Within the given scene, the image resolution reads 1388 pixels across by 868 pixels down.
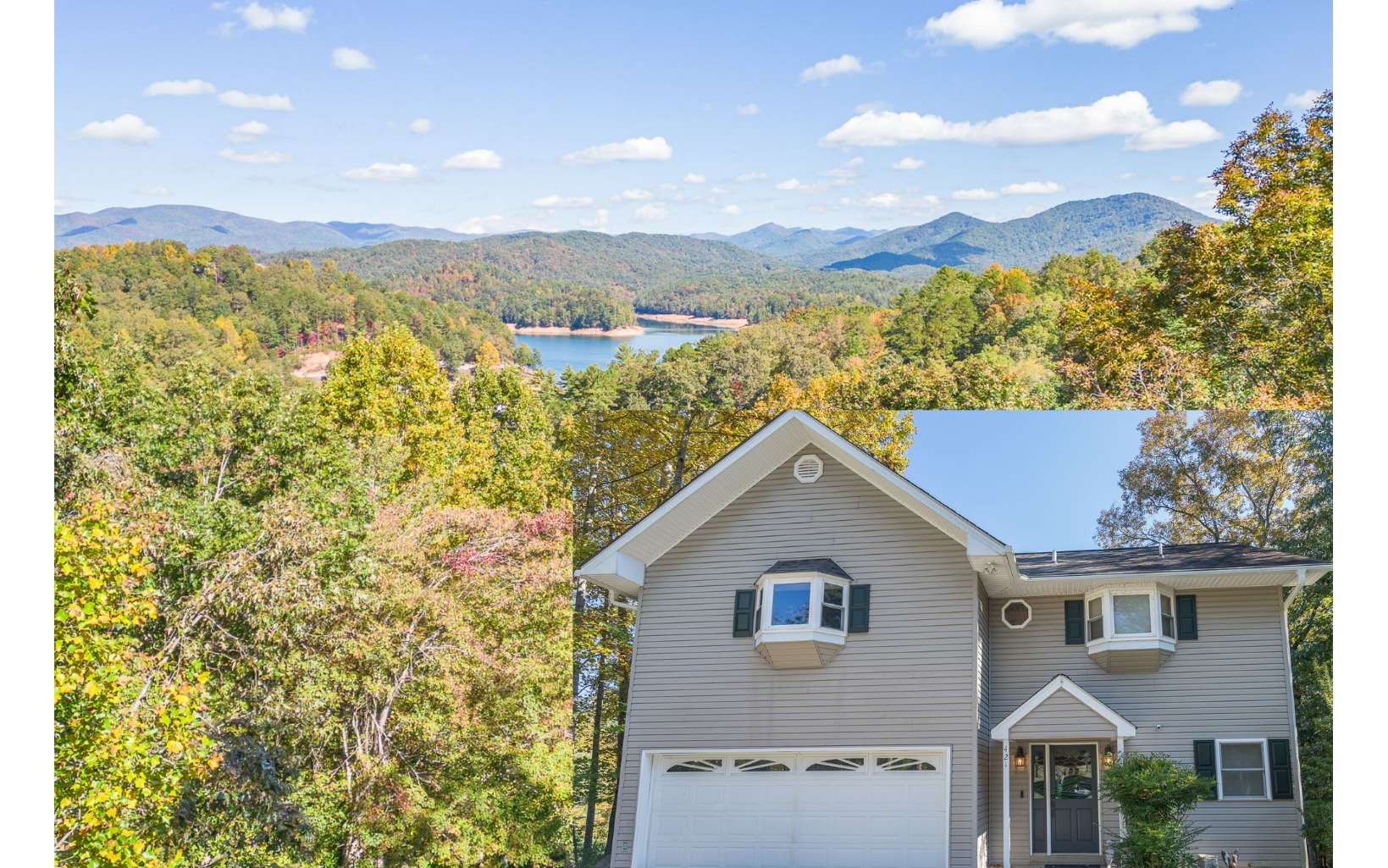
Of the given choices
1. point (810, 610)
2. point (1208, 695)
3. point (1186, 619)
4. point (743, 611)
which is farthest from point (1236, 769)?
point (743, 611)

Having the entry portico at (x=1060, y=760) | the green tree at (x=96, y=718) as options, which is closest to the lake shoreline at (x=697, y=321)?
the entry portico at (x=1060, y=760)

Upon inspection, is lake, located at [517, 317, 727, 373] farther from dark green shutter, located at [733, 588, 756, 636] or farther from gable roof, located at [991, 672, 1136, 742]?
gable roof, located at [991, 672, 1136, 742]

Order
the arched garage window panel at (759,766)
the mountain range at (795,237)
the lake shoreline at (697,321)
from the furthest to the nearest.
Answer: the lake shoreline at (697,321), the mountain range at (795,237), the arched garage window panel at (759,766)

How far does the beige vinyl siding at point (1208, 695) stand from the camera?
34.0 ft

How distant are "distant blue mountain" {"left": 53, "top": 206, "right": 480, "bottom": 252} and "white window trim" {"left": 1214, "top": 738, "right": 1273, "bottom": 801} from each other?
1352cm

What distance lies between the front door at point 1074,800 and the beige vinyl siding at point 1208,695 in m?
0.17

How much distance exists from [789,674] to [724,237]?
33.7 ft

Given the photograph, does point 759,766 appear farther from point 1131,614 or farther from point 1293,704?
point 1293,704

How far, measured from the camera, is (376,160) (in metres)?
19.0

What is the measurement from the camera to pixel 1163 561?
11.3 metres

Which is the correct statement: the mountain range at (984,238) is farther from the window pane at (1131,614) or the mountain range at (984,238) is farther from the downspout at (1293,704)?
the window pane at (1131,614)

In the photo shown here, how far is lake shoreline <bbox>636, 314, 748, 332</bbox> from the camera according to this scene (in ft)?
59.9

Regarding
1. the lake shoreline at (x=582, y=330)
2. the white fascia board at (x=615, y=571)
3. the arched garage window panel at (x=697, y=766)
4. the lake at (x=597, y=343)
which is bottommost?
the arched garage window panel at (x=697, y=766)
